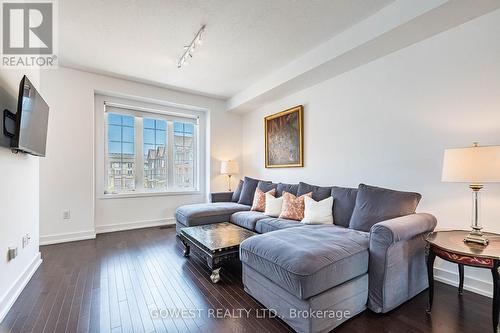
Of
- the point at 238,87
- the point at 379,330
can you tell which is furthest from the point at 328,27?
the point at 379,330

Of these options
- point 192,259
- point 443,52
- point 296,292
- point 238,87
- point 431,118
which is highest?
point 238,87

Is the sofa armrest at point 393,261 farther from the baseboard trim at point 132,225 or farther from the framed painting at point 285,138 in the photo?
the baseboard trim at point 132,225

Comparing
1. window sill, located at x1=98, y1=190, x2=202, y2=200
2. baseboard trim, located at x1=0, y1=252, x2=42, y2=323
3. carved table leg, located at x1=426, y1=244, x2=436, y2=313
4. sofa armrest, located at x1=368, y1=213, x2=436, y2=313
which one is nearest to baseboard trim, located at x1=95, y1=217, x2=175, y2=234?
window sill, located at x1=98, y1=190, x2=202, y2=200

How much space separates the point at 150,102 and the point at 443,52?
4.39 meters

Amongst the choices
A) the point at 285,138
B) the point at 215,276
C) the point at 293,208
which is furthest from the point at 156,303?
the point at 285,138

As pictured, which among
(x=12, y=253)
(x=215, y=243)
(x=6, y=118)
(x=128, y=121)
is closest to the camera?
(x=6, y=118)

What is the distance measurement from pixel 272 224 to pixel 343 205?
0.86 m

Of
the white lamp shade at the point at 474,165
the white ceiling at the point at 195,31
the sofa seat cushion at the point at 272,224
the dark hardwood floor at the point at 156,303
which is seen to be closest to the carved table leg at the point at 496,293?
the dark hardwood floor at the point at 156,303

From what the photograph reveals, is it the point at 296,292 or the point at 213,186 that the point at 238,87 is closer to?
the point at 213,186

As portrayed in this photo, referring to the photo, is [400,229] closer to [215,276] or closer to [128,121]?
[215,276]

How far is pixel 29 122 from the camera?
2029mm

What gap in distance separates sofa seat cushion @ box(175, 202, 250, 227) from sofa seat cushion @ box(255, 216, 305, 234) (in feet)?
2.54

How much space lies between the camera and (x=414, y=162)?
2.43 metres

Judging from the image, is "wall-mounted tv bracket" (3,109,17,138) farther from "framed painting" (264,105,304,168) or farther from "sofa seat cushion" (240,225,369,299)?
"framed painting" (264,105,304,168)
